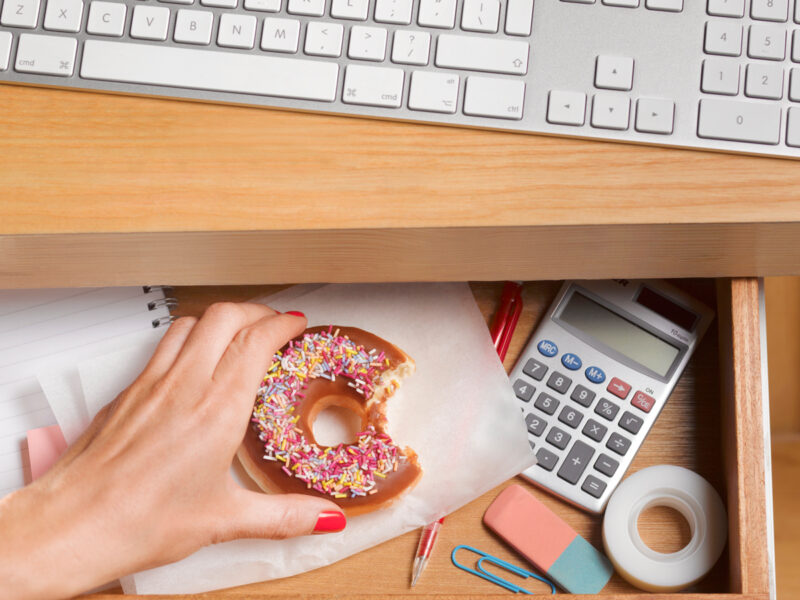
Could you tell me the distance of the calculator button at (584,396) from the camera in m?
0.60

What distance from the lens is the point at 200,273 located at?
1.63 ft

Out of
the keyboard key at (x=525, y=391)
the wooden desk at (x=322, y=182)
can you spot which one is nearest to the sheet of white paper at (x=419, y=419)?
the keyboard key at (x=525, y=391)

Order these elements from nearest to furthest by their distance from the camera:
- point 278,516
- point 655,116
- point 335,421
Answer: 1. point 655,116
2. point 278,516
3. point 335,421

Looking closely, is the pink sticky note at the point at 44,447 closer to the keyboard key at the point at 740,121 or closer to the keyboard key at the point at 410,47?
the keyboard key at the point at 410,47

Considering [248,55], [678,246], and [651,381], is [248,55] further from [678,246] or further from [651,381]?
[651,381]

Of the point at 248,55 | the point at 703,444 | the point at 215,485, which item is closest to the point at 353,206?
the point at 248,55

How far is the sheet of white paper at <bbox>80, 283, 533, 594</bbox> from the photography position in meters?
→ 0.57

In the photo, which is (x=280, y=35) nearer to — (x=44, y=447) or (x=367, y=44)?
(x=367, y=44)

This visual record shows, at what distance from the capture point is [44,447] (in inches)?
23.1

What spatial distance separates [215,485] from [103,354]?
17cm

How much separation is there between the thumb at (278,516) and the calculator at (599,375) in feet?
0.52

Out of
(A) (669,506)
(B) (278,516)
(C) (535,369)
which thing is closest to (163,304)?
(B) (278,516)

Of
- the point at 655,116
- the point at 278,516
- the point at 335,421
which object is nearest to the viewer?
the point at 655,116

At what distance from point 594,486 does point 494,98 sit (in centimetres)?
31
